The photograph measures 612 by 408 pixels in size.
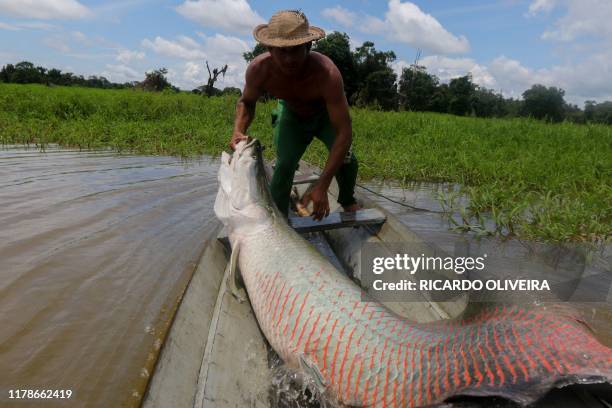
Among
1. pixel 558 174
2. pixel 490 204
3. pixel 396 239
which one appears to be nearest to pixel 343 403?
pixel 396 239

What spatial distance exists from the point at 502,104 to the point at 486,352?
6336 cm

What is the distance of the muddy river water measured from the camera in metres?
2.16

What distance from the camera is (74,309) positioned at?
2.66 metres

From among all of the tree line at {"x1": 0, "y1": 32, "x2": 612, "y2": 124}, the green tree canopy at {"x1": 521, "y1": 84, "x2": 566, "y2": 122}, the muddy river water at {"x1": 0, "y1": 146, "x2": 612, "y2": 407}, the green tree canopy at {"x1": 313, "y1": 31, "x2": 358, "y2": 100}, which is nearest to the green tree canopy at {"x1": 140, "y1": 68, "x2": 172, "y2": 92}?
the tree line at {"x1": 0, "y1": 32, "x2": 612, "y2": 124}

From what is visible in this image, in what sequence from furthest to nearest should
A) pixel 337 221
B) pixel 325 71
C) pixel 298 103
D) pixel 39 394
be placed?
pixel 298 103 → pixel 337 221 → pixel 325 71 → pixel 39 394

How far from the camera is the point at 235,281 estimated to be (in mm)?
2674

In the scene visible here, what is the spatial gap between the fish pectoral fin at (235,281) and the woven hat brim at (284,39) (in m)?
1.27

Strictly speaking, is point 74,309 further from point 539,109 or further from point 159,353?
point 539,109

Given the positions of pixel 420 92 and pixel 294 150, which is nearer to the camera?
pixel 294 150

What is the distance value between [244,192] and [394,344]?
5.12 ft

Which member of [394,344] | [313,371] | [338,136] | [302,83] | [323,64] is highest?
[323,64]

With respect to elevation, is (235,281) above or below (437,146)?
below

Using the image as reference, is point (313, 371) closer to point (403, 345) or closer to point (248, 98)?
point (403, 345)

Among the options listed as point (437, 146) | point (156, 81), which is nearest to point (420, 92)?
point (156, 81)
